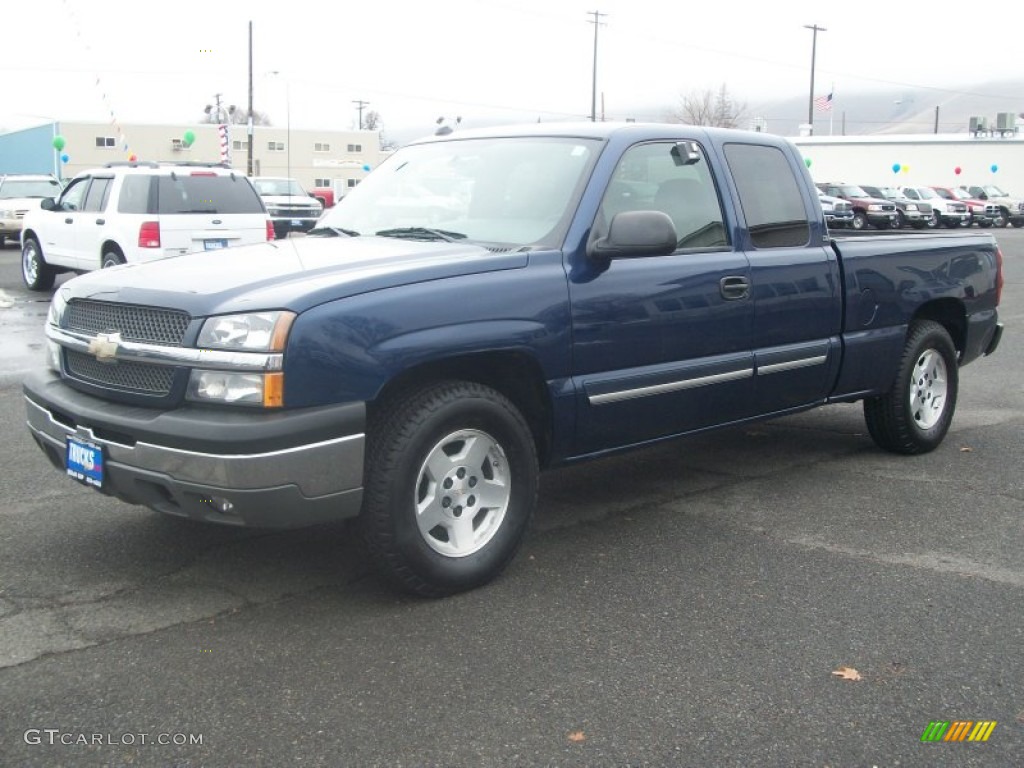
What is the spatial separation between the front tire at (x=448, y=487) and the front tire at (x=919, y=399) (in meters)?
2.94

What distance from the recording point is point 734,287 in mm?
5105

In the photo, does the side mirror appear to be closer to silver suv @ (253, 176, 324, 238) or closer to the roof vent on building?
silver suv @ (253, 176, 324, 238)

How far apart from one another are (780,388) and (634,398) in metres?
1.15

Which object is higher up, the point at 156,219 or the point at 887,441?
the point at 156,219

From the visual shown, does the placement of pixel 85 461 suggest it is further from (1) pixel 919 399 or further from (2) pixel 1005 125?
(2) pixel 1005 125

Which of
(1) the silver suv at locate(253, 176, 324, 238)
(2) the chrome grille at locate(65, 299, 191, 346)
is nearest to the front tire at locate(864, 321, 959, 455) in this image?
(2) the chrome grille at locate(65, 299, 191, 346)

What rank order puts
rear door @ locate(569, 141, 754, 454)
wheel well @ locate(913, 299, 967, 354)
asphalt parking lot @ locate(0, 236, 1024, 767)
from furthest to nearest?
1. wheel well @ locate(913, 299, 967, 354)
2. rear door @ locate(569, 141, 754, 454)
3. asphalt parking lot @ locate(0, 236, 1024, 767)

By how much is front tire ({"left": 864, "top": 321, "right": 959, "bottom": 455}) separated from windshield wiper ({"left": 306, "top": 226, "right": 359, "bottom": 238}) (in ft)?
10.6

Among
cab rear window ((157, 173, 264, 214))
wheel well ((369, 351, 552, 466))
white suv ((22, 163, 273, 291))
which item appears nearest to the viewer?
wheel well ((369, 351, 552, 466))

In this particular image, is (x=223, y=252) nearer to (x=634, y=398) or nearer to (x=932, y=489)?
(x=634, y=398)

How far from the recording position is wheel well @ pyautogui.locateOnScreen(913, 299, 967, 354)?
6.59 metres

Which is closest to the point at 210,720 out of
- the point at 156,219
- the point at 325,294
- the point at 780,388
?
the point at 325,294

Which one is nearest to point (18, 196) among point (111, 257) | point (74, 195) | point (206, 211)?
point (74, 195)

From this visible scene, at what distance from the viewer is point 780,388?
546cm
